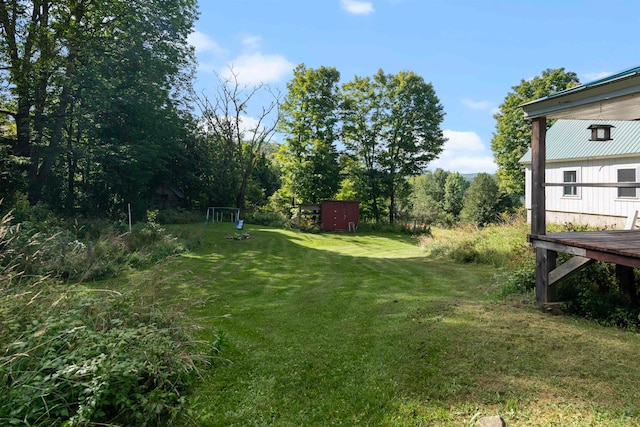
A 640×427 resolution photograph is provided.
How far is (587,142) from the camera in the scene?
15.9m

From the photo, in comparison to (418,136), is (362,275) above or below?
below

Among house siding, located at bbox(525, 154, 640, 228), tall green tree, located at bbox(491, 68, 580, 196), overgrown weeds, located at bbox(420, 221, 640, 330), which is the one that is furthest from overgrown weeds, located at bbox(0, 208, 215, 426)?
tall green tree, located at bbox(491, 68, 580, 196)

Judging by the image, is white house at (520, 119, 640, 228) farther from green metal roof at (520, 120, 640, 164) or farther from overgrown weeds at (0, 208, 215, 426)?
overgrown weeds at (0, 208, 215, 426)

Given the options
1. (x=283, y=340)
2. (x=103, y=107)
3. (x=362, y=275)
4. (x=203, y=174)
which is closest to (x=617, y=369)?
(x=283, y=340)

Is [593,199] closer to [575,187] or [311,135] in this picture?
[575,187]

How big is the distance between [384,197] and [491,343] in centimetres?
2473

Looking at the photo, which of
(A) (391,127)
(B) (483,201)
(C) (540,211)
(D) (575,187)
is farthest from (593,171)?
(A) (391,127)

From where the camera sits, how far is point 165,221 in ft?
67.9

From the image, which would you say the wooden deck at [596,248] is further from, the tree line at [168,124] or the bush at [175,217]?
the bush at [175,217]

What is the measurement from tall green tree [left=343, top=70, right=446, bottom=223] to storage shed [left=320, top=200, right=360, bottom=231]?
5.53 meters

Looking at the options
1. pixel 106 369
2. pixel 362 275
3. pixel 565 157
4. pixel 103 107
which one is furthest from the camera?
pixel 565 157

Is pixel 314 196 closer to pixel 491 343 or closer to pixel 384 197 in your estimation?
pixel 384 197

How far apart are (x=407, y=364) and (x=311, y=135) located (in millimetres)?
24530

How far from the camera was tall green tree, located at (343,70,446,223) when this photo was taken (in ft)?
88.1
